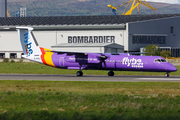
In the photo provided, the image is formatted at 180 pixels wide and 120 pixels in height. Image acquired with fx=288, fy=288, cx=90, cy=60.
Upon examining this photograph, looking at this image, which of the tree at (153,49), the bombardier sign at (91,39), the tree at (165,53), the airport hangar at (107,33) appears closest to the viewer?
the tree at (153,49)

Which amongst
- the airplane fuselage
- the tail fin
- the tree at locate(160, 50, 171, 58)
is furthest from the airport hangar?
the airplane fuselage

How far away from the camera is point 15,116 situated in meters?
12.3

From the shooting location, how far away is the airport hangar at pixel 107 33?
93.6m

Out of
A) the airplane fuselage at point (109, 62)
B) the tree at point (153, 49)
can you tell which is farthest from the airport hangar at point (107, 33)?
the airplane fuselage at point (109, 62)

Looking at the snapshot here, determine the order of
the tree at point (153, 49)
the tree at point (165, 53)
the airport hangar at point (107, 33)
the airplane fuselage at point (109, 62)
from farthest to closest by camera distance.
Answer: the airport hangar at point (107, 33)
the tree at point (165, 53)
the tree at point (153, 49)
the airplane fuselage at point (109, 62)

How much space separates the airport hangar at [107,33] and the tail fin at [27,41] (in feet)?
159

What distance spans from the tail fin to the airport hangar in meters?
48.5

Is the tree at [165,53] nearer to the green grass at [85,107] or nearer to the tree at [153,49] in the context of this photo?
the tree at [153,49]

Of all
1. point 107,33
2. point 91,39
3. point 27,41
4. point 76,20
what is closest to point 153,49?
point 107,33

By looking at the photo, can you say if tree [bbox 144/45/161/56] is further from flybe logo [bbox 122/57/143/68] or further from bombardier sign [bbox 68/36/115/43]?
flybe logo [bbox 122/57/143/68]

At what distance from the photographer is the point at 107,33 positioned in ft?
310

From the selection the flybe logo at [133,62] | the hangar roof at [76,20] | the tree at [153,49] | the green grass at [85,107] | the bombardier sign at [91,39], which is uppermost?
the hangar roof at [76,20]

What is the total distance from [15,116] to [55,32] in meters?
85.9

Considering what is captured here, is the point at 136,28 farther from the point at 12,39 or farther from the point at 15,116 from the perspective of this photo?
the point at 15,116
